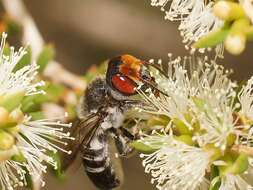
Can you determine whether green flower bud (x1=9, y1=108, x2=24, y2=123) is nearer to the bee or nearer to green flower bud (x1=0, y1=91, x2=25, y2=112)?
green flower bud (x1=0, y1=91, x2=25, y2=112)

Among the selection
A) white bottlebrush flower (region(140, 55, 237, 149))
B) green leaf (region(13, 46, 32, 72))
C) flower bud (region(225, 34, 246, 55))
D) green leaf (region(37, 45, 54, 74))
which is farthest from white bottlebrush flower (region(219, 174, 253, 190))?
green leaf (region(37, 45, 54, 74))

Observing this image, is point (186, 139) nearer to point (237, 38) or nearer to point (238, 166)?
point (238, 166)

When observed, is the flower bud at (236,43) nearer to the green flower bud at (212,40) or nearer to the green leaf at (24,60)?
the green flower bud at (212,40)

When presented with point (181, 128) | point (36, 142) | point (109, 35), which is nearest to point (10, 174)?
point (36, 142)

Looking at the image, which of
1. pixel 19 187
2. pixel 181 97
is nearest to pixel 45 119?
pixel 19 187

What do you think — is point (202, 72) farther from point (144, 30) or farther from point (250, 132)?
point (144, 30)

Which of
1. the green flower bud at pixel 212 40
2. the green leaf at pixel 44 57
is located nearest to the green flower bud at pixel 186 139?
the green flower bud at pixel 212 40

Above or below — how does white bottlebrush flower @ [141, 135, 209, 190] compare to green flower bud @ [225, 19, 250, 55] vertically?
below
